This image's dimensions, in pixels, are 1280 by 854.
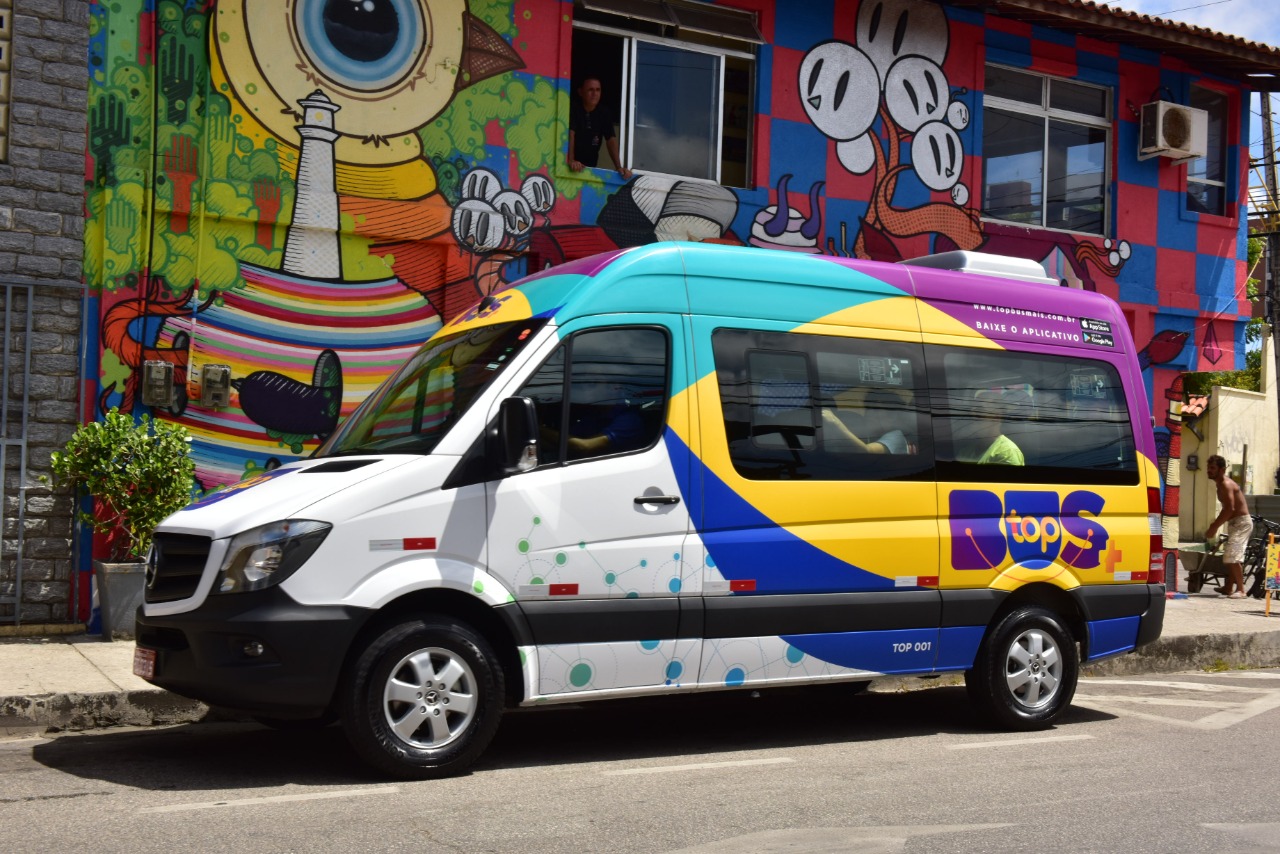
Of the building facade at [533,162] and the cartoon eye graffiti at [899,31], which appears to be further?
the cartoon eye graffiti at [899,31]

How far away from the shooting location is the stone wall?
388 inches

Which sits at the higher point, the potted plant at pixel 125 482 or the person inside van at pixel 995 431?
the person inside van at pixel 995 431

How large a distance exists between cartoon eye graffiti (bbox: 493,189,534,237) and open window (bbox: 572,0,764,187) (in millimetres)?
1078

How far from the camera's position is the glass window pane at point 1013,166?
1477 cm

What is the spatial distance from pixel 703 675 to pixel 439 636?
1459mm

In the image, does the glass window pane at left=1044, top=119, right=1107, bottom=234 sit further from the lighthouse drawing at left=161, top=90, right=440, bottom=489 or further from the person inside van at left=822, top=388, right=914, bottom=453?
the person inside van at left=822, top=388, right=914, bottom=453

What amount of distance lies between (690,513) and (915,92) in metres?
8.44

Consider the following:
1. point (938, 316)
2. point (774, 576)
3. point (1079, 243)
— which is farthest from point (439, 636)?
point (1079, 243)

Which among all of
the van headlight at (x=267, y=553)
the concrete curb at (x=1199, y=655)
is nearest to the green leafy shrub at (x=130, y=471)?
the van headlight at (x=267, y=553)

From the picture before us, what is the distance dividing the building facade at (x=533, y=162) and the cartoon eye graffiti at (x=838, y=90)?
0.08ft

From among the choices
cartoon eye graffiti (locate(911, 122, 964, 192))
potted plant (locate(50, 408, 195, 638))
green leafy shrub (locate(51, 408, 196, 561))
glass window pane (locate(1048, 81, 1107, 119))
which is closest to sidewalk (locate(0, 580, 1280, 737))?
potted plant (locate(50, 408, 195, 638))

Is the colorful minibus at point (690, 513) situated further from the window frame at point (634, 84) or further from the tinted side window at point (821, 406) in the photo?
the window frame at point (634, 84)

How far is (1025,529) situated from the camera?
26.9 feet

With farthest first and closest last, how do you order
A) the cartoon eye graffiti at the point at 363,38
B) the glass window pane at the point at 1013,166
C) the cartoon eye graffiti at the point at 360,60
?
the glass window pane at the point at 1013,166 < the cartoon eye graffiti at the point at 363,38 < the cartoon eye graffiti at the point at 360,60
